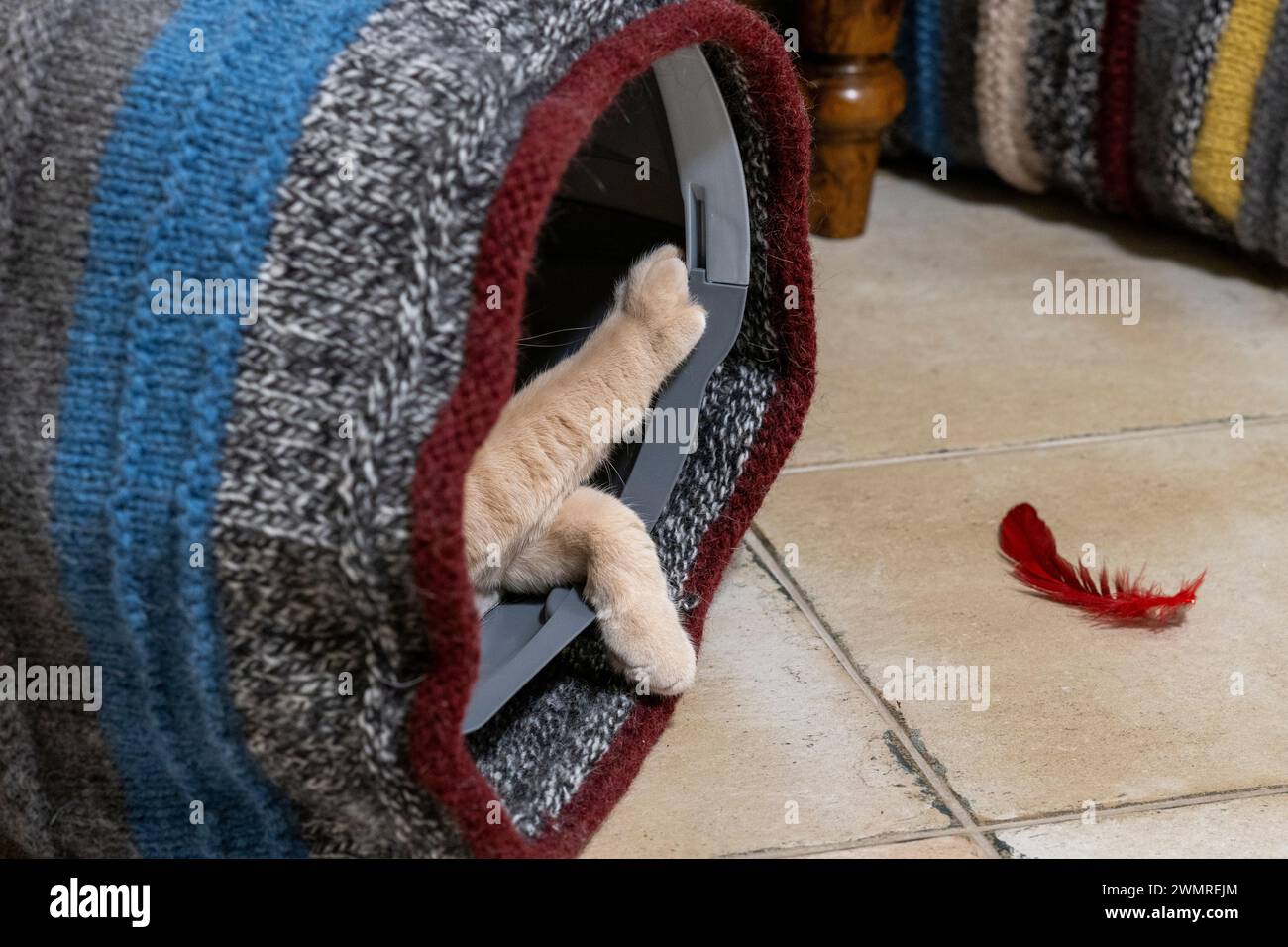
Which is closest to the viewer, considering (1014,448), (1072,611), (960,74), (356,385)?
(356,385)

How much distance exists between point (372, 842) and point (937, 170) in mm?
1524

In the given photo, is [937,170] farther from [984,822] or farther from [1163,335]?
[984,822]

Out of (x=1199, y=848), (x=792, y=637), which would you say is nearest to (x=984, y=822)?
(x=1199, y=848)

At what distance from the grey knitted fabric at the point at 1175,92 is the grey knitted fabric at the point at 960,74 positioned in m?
0.24

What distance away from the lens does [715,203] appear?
3.82 feet

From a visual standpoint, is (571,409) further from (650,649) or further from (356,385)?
(356,385)

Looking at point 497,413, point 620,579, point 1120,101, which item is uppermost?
point 497,413

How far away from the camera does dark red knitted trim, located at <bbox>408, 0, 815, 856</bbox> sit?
0.76 metres

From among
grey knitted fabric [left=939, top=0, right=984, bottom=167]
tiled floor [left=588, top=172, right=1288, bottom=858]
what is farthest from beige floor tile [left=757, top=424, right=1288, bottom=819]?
grey knitted fabric [left=939, top=0, right=984, bottom=167]

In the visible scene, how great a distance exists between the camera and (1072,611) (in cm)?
122

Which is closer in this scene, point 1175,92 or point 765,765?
point 765,765

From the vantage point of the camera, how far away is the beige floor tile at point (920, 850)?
0.98 m

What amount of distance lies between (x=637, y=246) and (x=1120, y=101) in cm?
88

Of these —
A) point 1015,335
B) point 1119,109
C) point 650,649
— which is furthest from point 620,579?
point 1119,109
